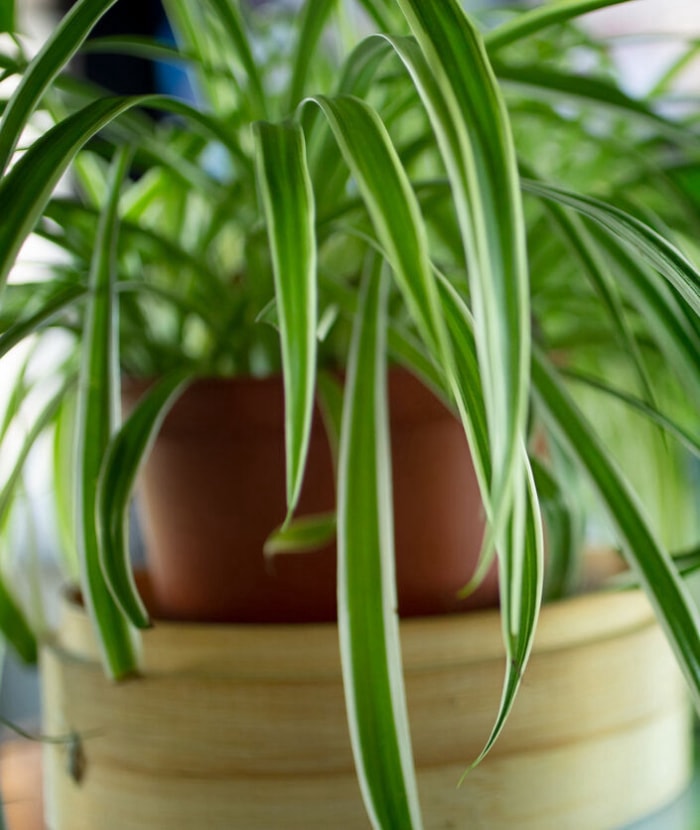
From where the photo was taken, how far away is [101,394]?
386 mm

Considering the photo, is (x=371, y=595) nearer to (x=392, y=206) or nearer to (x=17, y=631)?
(x=392, y=206)

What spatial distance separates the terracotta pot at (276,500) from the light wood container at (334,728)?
0.04 m

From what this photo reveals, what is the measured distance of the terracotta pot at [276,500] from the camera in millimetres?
456

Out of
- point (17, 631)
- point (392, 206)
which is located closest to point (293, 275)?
point (392, 206)

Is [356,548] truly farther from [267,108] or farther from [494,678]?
[267,108]

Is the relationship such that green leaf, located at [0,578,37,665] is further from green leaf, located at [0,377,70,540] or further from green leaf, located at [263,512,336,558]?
green leaf, located at [263,512,336,558]

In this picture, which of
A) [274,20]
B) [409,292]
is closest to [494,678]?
[409,292]

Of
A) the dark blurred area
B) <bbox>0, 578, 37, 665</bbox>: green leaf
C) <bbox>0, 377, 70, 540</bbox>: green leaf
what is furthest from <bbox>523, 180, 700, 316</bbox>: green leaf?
the dark blurred area

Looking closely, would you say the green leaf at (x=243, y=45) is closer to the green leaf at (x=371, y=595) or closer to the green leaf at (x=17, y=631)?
the green leaf at (x=371, y=595)

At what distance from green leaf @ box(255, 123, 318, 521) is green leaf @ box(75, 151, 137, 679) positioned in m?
0.11

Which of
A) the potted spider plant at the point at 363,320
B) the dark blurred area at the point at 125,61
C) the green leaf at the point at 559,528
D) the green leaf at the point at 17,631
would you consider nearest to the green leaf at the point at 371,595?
the potted spider plant at the point at 363,320

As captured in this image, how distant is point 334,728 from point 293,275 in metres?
0.20

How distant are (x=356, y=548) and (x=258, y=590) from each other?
5.7 inches

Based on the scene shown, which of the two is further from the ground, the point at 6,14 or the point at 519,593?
the point at 6,14
